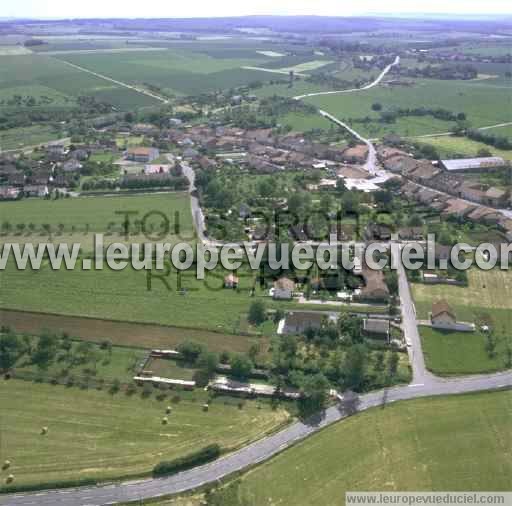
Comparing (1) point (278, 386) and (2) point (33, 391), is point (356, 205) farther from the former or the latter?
(2) point (33, 391)

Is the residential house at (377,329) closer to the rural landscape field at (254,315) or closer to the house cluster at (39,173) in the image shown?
the rural landscape field at (254,315)

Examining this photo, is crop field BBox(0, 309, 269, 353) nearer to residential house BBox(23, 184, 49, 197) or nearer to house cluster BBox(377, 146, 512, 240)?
Result: residential house BBox(23, 184, 49, 197)

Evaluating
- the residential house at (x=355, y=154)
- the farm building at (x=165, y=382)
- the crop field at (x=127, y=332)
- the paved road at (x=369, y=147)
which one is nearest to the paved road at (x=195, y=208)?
the crop field at (x=127, y=332)

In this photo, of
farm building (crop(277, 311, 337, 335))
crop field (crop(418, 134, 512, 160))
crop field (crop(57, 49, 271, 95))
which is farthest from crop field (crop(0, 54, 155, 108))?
farm building (crop(277, 311, 337, 335))

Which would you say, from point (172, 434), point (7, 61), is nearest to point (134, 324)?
point (172, 434)

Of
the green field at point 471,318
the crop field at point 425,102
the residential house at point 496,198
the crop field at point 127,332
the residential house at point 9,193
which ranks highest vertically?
the crop field at point 425,102
